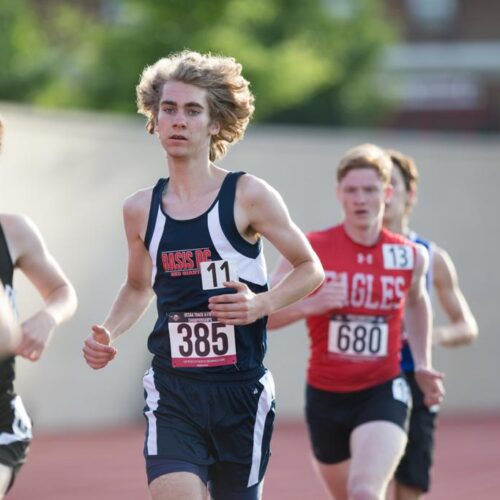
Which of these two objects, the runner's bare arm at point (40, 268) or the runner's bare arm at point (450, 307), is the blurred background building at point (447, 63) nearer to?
the runner's bare arm at point (450, 307)

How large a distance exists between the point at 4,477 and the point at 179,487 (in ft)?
2.05

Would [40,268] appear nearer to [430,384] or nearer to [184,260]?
[184,260]

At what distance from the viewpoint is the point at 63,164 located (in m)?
13.8

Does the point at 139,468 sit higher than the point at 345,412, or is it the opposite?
the point at 345,412

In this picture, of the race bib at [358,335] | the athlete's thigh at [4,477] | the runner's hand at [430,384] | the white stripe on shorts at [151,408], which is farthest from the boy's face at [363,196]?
the athlete's thigh at [4,477]

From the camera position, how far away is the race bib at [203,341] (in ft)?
16.4

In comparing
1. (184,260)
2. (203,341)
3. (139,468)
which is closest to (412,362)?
(203,341)

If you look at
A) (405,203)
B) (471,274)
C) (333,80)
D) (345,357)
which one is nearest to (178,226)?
(345,357)

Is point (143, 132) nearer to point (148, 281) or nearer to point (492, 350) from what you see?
point (492, 350)

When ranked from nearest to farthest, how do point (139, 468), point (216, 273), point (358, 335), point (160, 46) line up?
point (216, 273)
point (358, 335)
point (139, 468)
point (160, 46)

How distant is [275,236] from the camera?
504 centimetres

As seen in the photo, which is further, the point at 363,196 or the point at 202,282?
the point at 363,196

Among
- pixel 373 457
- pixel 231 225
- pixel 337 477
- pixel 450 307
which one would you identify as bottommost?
pixel 337 477

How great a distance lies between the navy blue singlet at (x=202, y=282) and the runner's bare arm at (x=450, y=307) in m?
2.31
